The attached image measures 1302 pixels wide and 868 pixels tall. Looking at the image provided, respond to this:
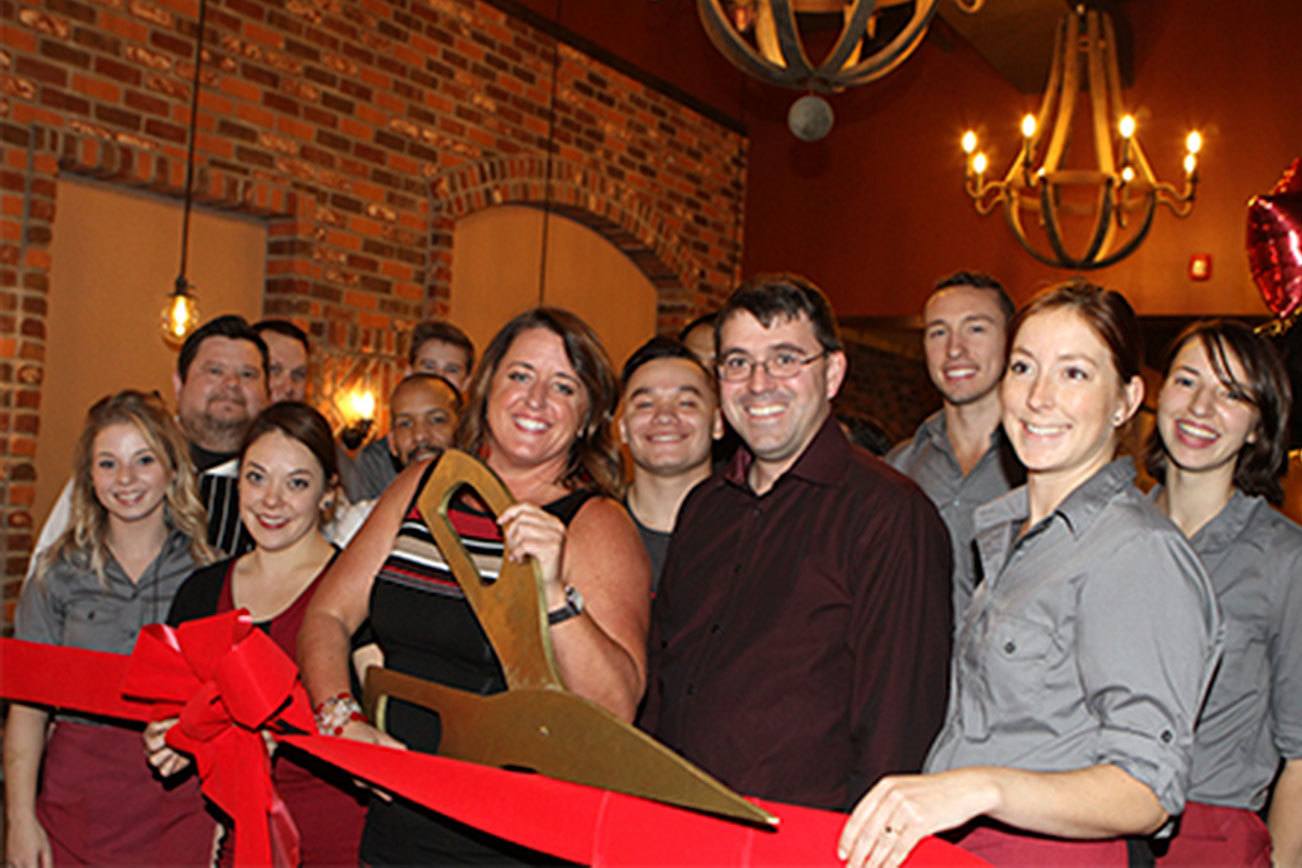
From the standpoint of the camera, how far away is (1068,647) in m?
1.48

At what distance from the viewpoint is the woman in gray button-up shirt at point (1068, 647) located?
1317 mm

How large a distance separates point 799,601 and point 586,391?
533mm

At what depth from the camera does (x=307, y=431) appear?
8.71ft

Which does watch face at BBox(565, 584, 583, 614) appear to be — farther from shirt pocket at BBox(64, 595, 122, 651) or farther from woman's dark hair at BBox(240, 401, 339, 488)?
shirt pocket at BBox(64, 595, 122, 651)

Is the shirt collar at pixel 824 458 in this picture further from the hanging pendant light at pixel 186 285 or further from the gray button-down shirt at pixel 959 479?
the hanging pendant light at pixel 186 285

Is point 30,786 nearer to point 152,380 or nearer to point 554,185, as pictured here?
point 152,380

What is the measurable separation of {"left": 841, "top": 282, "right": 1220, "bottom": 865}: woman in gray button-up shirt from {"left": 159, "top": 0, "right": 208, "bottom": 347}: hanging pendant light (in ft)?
11.7

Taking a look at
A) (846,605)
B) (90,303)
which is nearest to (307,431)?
(846,605)

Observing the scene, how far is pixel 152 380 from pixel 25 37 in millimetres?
1376

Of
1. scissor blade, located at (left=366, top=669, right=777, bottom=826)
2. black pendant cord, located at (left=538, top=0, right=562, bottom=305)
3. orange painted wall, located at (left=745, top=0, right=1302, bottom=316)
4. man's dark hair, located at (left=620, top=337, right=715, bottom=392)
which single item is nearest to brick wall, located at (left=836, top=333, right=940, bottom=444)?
orange painted wall, located at (left=745, top=0, right=1302, bottom=316)

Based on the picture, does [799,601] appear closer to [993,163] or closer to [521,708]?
[521,708]

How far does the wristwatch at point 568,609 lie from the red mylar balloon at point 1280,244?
2.31 metres

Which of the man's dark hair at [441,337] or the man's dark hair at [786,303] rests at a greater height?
the man's dark hair at [441,337]

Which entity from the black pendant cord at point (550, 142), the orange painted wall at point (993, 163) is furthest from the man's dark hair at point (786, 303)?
the orange painted wall at point (993, 163)
